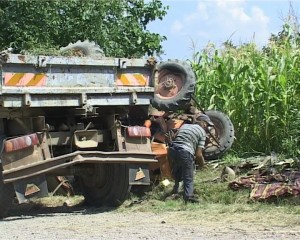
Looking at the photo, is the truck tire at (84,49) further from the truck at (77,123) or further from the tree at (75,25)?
the tree at (75,25)

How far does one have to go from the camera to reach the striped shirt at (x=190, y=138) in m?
9.48

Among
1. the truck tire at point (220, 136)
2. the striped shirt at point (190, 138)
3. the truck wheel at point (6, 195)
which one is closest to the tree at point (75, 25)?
the truck tire at point (220, 136)

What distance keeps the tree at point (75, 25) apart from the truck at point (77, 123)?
14.6 feet

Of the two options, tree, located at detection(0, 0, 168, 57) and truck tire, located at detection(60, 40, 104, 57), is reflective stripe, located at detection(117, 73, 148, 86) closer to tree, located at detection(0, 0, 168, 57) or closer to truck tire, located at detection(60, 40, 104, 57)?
truck tire, located at detection(60, 40, 104, 57)

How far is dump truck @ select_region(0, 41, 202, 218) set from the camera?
8.35 metres

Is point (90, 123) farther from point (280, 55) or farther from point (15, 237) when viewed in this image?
point (280, 55)

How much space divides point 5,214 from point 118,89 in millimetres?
2385

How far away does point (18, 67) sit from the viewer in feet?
27.1

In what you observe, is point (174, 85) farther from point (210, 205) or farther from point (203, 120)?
point (210, 205)

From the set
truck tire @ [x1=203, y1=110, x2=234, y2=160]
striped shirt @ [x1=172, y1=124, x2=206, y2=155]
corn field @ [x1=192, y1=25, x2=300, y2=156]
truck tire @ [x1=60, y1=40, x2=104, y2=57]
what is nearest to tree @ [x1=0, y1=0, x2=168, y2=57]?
corn field @ [x1=192, y1=25, x2=300, y2=156]

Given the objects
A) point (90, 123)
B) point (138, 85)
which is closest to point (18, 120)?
point (90, 123)

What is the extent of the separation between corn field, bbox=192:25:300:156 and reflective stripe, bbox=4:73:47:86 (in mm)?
4503

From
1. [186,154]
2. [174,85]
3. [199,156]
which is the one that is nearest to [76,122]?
[186,154]

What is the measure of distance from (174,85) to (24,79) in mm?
3207
